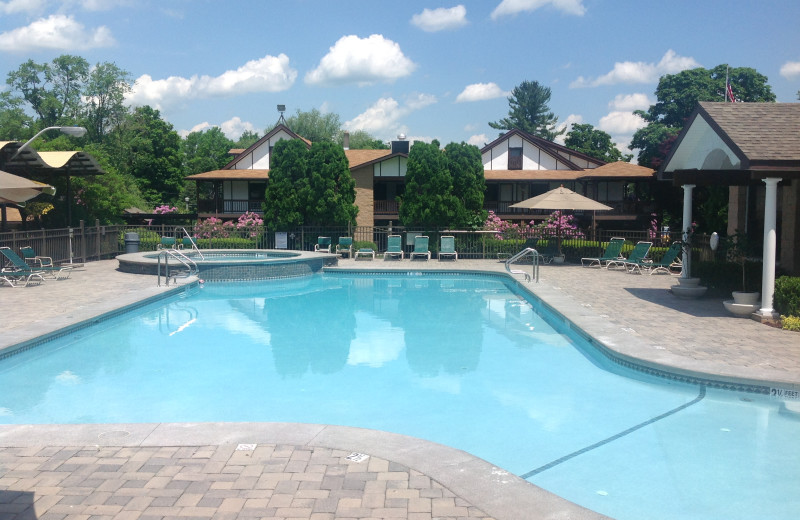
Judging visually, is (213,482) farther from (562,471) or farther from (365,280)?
(365,280)

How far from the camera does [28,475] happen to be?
4.96m

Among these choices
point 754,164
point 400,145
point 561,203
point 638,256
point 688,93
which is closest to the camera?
point 754,164

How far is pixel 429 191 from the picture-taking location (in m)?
26.1

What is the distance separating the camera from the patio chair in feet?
60.2

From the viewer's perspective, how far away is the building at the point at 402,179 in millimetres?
36906

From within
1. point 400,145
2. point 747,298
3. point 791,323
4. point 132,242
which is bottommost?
point 791,323

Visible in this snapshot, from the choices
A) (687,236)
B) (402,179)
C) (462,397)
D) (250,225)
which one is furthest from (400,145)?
(462,397)

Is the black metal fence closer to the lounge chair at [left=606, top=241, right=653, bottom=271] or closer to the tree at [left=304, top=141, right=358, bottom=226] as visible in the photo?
the tree at [left=304, top=141, right=358, bottom=226]

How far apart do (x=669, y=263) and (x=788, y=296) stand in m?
7.96

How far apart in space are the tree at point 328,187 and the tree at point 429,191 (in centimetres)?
245

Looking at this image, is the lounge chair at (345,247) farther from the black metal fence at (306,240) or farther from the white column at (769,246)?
the white column at (769,246)

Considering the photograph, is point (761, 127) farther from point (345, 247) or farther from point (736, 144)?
point (345, 247)

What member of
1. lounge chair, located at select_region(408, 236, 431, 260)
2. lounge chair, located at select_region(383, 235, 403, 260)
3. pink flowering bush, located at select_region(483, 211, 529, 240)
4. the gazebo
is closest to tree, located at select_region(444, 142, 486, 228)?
pink flowering bush, located at select_region(483, 211, 529, 240)

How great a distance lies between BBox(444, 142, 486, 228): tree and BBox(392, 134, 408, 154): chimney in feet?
40.8
